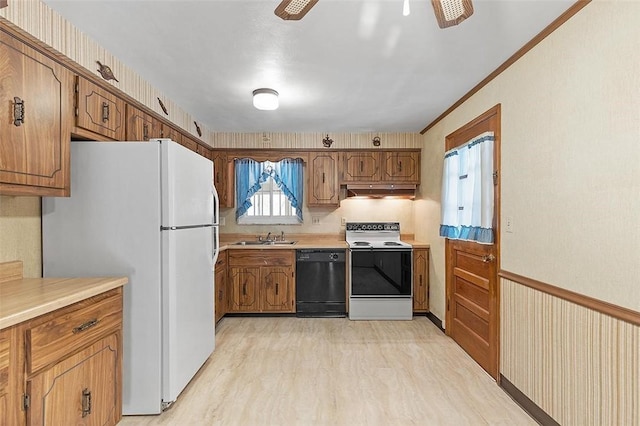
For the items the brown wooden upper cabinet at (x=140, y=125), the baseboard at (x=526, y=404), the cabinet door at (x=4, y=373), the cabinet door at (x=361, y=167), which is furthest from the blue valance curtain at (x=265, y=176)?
the cabinet door at (x=4, y=373)

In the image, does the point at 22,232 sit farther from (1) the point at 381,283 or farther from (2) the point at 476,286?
(1) the point at 381,283

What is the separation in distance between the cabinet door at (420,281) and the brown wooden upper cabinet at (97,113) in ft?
11.3

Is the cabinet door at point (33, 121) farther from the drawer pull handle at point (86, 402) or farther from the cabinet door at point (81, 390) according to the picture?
the drawer pull handle at point (86, 402)

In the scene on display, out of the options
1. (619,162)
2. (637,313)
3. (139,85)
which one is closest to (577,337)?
(637,313)

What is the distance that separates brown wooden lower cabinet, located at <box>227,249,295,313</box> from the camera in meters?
4.27

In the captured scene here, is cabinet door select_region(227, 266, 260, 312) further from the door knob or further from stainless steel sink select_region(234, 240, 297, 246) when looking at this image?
the door knob

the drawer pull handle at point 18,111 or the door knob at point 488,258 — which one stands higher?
the drawer pull handle at point 18,111

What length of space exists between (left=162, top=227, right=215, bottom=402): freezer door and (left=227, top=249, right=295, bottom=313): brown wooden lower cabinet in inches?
51.5

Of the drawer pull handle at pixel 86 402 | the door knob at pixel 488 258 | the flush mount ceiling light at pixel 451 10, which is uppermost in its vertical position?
the flush mount ceiling light at pixel 451 10

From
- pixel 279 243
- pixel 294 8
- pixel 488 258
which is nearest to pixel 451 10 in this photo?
pixel 294 8

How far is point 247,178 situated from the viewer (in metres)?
4.79

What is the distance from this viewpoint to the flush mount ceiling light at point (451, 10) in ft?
4.61

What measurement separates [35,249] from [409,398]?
268 centimetres

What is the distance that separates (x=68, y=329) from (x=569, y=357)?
2613 mm
